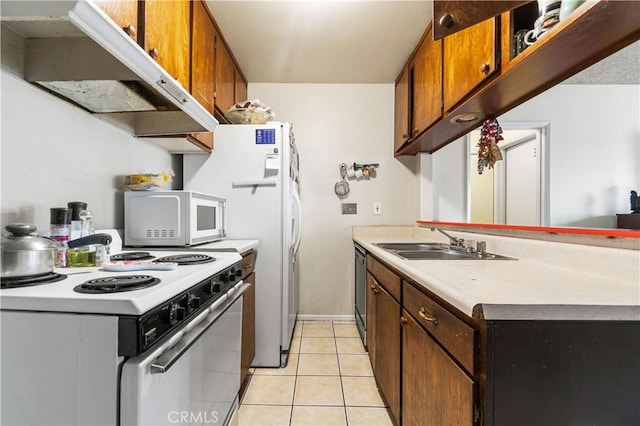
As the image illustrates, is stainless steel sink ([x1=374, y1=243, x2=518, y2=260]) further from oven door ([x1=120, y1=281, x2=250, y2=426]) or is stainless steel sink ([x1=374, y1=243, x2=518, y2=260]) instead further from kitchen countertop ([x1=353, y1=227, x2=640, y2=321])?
oven door ([x1=120, y1=281, x2=250, y2=426])

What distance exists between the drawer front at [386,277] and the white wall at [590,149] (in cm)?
97

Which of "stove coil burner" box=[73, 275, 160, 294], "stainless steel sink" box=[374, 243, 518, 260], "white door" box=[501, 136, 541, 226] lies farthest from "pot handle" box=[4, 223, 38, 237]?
"white door" box=[501, 136, 541, 226]

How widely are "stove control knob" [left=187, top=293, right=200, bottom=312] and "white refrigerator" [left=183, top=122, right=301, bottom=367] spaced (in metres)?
1.13

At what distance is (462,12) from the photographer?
91 cm

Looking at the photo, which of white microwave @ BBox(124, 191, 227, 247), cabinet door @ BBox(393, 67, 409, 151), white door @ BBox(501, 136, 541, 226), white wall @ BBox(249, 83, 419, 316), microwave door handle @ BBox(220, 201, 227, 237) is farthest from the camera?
white wall @ BBox(249, 83, 419, 316)

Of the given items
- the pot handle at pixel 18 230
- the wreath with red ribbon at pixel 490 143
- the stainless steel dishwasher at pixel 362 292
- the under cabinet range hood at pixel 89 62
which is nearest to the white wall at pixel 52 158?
the under cabinet range hood at pixel 89 62

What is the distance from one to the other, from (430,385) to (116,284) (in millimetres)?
980

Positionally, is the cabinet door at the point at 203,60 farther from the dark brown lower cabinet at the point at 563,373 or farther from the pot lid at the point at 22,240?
the dark brown lower cabinet at the point at 563,373

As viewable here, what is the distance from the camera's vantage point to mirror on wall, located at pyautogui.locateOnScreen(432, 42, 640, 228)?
4.80 feet

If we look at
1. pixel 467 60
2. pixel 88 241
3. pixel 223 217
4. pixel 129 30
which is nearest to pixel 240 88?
pixel 223 217

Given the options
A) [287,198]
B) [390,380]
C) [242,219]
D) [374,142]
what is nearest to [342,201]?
[374,142]

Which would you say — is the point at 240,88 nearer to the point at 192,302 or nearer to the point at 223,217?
the point at 223,217

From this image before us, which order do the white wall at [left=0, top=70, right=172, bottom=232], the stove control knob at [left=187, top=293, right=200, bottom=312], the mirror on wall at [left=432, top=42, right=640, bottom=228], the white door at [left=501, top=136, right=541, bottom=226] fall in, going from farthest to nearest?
the white door at [left=501, top=136, right=541, bottom=226], the mirror on wall at [left=432, top=42, right=640, bottom=228], the white wall at [left=0, top=70, right=172, bottom=232], the stove control knob at [left=187, top=293, right=200, bottom=312]

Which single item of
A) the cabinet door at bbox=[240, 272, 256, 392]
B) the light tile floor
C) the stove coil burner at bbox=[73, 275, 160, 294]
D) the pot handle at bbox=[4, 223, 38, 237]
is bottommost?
the light tile floor
